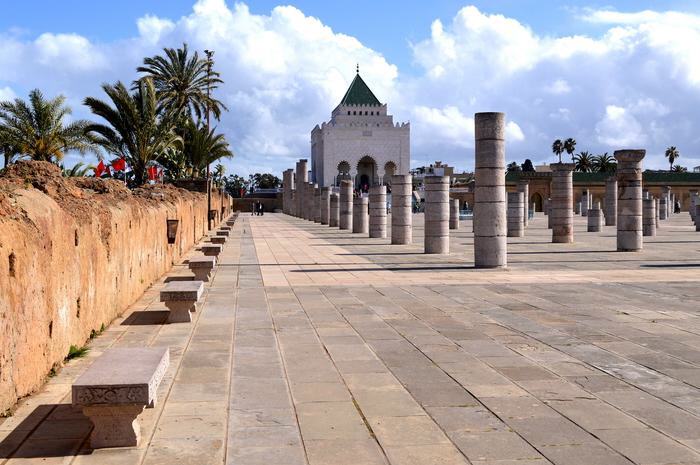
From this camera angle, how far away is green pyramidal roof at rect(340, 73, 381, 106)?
8987 cm

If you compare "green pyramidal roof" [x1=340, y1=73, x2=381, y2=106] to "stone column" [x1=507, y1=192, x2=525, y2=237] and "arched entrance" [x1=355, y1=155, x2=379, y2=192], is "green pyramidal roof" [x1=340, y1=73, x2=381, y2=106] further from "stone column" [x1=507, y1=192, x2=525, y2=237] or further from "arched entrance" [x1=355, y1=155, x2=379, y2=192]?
"stone column" [x1=507, y1=192, x2=525, y2=237]

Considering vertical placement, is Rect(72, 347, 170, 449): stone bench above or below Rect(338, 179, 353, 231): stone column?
below

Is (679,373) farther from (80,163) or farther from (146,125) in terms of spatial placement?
(80,163)


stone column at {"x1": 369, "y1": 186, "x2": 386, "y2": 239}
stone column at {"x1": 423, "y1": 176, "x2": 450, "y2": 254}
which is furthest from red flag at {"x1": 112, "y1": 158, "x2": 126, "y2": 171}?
stone column at {"x1": 423, "y1": 176, "x2": 450, "y2": 254}

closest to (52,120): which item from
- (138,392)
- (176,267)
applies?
(176,267)

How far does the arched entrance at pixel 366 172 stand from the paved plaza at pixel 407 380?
77.6 m

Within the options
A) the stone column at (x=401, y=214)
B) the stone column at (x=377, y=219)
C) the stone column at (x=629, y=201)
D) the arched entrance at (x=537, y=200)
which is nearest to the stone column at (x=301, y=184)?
the arched entrance at (x=537, y=200)

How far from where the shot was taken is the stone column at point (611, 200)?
3339cm

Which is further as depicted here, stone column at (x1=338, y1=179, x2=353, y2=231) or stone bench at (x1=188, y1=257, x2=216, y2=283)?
stone column at (x1=338, y1=179, x2=353, y2=231)

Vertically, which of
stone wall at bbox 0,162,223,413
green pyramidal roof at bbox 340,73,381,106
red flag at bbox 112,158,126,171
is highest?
green pyramidal roof at bbox 340,73,381,106

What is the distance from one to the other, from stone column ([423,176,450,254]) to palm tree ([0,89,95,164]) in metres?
10.5

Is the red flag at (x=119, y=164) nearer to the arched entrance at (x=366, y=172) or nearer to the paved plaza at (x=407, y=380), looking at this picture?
the paved plaza at (x=407, y=380)

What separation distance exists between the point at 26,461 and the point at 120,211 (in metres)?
5.30

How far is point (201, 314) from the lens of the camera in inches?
331
